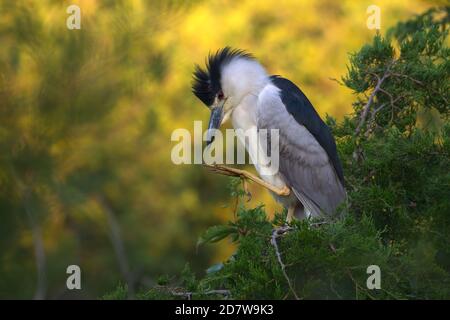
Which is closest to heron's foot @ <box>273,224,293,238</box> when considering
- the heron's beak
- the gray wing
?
the gray wing

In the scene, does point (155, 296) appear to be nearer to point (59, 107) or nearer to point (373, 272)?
point (373, 272)

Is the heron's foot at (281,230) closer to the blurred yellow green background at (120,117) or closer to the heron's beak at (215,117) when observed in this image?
the heron's beak at (215,117)

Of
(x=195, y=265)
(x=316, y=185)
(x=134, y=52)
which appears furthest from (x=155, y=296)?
(x=195, y=265)

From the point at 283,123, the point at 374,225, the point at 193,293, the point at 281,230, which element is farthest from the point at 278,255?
the point at 283,123

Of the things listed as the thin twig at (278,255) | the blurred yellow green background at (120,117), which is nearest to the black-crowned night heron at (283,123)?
the thin twig at (278,255)

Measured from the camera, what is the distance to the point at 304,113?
5.26m

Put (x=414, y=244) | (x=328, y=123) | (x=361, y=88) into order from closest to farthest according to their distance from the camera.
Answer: (x=414, y=244) < (x=361, y=88) < (x=328, y=123)

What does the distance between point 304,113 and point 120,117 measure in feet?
20.8

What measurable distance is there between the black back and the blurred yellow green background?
1854mm

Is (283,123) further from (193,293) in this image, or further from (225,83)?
(193,293)

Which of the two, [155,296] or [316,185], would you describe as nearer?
[155,296]

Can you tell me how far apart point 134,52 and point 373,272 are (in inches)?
277

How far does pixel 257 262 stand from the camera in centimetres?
345

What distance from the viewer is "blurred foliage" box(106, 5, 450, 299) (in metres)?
3.37
